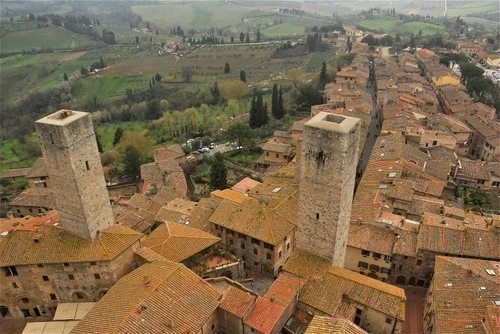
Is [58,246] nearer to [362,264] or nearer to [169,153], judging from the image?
[362,264]

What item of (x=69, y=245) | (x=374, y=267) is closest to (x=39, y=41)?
(x=69, y=245)

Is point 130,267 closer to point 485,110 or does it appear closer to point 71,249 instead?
point 71,249

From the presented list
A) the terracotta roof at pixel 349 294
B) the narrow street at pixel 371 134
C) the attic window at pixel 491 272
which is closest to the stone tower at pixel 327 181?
the terracotta roof at pixel 349 294

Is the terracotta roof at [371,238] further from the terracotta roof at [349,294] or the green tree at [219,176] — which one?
the green tree at [219,176]

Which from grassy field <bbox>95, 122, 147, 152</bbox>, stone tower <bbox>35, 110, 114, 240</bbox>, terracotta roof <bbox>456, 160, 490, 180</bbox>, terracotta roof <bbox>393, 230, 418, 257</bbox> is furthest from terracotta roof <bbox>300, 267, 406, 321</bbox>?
grassy field <bbox>95, 122, 147, 152</bbox>

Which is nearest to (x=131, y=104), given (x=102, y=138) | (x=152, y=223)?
(x=102, y=138)
